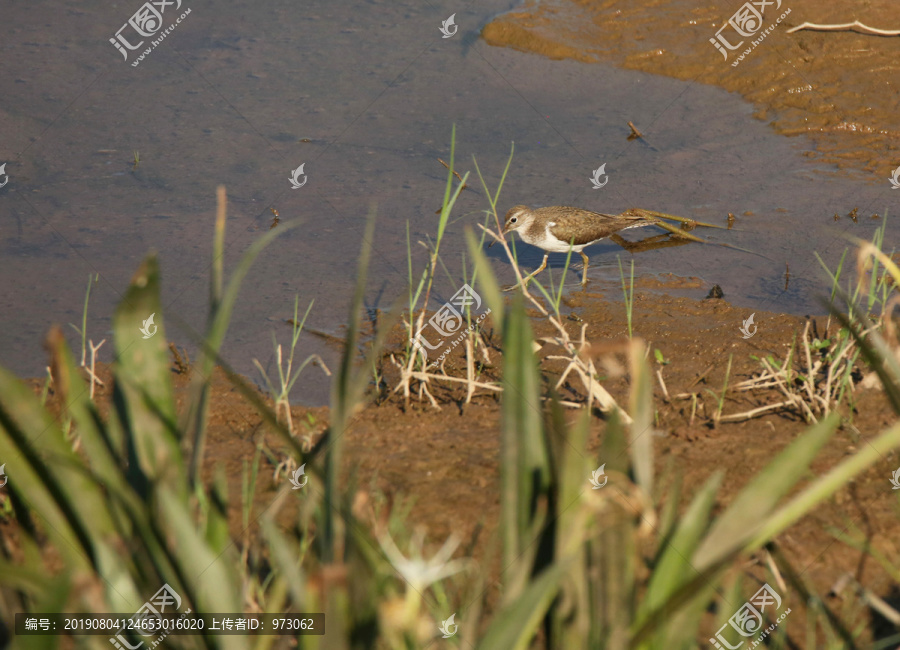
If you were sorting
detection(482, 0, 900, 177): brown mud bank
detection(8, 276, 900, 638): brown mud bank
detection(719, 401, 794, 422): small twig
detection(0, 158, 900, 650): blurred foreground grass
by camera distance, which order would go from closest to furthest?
detection(0, 158, 900, 650): blurred foreground grass < detection(8, 276, 900, 638): brown mud bank < detection(719, 401, 794, 422): small twig < detection(482, 0, 900, 177): brown mud bank

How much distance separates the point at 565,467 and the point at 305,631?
632 mm

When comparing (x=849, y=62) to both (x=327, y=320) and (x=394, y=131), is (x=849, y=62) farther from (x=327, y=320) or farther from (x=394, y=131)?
(x=327, y=320)

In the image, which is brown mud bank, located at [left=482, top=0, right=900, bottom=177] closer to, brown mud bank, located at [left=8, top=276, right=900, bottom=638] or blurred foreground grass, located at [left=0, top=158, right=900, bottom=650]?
brown mud bank, located at [left=8, top=276, right=900, bottom=638]

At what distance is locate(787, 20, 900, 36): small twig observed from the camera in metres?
8.97

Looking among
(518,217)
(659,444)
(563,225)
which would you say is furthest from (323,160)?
(659,444)

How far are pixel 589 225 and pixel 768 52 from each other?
4.11 meters

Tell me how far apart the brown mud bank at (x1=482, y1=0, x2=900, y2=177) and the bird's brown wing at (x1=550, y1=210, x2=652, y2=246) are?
208cm

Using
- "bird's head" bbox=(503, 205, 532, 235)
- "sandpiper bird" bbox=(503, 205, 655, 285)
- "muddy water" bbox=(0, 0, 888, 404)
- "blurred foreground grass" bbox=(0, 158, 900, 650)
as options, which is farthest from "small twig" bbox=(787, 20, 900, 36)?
"blurred foreground grass" bbox=(0, 158, 900, 650)

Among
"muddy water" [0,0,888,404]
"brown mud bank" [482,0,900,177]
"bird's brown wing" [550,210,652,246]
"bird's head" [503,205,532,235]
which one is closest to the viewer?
"muddy water" [0,0,888,404]

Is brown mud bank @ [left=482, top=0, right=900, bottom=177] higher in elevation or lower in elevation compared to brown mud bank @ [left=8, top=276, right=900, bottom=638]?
lower

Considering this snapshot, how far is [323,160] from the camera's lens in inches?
296

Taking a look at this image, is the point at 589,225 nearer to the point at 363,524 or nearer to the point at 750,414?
the point at 750,414

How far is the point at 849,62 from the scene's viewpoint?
8.91m

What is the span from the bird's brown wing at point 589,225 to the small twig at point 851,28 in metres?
4.26
